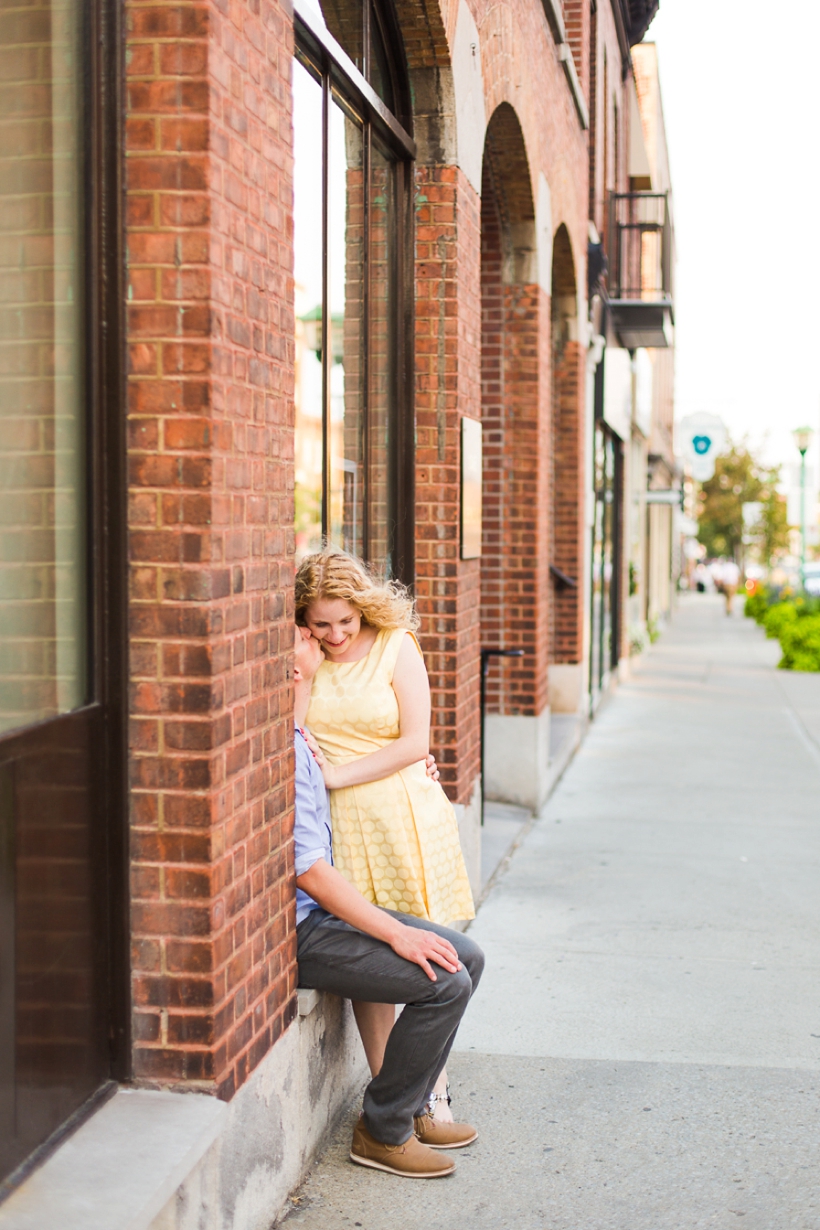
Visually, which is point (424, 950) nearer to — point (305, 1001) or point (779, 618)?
point (305, 1001)

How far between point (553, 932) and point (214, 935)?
11.3ft

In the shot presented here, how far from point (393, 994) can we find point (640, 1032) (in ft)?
5.43

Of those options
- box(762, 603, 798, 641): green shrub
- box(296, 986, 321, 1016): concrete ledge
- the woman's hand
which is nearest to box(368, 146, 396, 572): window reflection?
the woman's hand

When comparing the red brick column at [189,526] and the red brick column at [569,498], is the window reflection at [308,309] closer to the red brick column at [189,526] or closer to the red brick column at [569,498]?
the red brick column at [189,526]

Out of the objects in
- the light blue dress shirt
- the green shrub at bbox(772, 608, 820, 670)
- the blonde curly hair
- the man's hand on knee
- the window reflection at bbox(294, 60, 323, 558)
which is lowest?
the green shrub at bbox(772, 608, 820, 670)

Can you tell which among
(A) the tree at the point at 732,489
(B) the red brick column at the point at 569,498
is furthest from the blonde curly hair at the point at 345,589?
(A) the tree at the point at 732,489

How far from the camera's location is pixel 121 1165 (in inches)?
107

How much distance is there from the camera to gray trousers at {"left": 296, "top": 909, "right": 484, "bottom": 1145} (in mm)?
3625

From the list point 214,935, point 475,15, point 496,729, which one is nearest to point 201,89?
point 214,935

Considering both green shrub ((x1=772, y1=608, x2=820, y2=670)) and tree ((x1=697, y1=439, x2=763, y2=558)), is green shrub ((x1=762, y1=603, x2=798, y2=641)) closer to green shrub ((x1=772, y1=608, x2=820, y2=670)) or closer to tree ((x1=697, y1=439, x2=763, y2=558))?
green shrub ((x1=772, y1=608, x2=820, y2=670))

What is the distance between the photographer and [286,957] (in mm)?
3602

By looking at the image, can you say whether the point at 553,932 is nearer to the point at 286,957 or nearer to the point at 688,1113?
the point at 688,1113

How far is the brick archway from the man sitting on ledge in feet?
16.8

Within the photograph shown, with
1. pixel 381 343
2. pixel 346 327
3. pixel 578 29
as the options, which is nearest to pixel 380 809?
pixel 346 327
